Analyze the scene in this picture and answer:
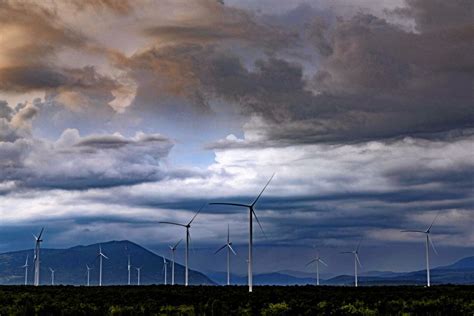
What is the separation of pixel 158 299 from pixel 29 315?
106ft

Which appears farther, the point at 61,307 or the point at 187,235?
the point at 187,235

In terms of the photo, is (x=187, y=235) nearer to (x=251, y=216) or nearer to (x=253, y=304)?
(x=251, y=216)

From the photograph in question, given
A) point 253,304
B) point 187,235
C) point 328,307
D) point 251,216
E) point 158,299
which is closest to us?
point 328,307

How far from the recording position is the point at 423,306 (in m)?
81.9

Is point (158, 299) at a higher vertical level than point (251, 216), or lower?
lower

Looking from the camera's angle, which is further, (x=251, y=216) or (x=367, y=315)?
(x=251, y=216)

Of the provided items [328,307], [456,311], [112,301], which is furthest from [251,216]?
[456,311]

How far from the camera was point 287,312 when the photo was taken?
242 feet

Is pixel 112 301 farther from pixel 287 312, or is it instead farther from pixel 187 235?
pixel 187 235

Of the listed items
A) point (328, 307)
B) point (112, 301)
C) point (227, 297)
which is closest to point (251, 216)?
point (227, 297)

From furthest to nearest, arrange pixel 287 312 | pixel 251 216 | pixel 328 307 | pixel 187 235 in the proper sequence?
1. pixel 187 235
2. pixel 251 216
3. pixel 328 307
4. pixel 287 312

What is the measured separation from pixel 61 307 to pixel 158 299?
21.4m

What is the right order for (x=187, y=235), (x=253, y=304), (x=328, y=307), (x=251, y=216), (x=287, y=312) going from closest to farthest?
(x=287, y=312), (x=328, y=307), (x=253, y=304), (x=251, y=216), (x=187, y=235)

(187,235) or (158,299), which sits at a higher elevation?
(187,235)
